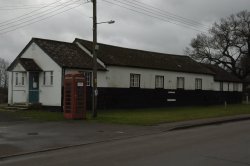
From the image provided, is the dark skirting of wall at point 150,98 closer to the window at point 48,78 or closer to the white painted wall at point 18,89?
the window at point 48,78

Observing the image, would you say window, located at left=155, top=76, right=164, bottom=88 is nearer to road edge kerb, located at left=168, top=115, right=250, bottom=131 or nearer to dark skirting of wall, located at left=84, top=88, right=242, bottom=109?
dark skirting of wall, located at left=84, top=88, right=242, bottom=109

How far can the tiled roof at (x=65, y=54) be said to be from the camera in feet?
110

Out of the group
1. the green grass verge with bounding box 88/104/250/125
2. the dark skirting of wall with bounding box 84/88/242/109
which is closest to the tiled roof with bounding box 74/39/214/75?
the dark skirting of wall with bounding box 84/88/242/109

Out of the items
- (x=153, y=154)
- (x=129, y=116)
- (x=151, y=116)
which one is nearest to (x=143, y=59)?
(x=151, y=116)

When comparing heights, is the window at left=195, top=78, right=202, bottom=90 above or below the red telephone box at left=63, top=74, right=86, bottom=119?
above

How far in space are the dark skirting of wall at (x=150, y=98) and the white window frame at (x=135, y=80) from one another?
412 mm

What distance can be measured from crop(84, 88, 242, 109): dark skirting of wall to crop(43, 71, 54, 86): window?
302cm

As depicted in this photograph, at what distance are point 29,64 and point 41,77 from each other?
53.6 inches

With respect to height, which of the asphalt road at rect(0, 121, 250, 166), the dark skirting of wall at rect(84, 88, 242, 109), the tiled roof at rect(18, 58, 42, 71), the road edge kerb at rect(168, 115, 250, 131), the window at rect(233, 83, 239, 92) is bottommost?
the asphalt road at rect(0, 121, 250, 166)

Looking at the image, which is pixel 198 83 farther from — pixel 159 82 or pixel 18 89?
pixel 18 89

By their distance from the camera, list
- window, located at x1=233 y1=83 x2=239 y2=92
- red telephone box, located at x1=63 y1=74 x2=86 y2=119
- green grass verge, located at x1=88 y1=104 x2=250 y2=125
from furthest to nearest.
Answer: window, located at x1=233 y1=83 x2=239 y2=92
red telephone box, located at x1=63 y1=74 x2=86 y2=119
green grass verge, located at x1=88 y1=104 x2=250 y2=125

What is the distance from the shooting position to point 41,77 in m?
34.7

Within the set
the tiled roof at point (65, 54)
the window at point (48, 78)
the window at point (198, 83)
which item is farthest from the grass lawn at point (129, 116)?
the window at point (198, 83)

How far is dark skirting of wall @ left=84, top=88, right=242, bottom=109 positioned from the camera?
36719mm
